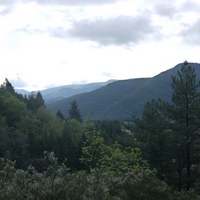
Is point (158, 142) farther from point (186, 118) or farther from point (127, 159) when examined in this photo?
point (127, 159)

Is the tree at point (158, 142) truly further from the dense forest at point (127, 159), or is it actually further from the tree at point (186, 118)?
the tree at point (186, 118)

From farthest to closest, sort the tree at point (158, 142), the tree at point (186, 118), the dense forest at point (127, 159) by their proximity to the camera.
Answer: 1. the tree at point (158, 142)
2. the tree at point (186, 118)
3. the dense forest at point (127, 159)

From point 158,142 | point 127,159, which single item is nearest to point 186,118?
point 158,142

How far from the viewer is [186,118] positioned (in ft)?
79.4

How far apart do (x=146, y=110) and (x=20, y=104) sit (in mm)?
44934

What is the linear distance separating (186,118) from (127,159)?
7646 millimetres

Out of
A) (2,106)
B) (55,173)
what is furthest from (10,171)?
(2,106)

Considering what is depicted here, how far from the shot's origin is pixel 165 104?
24.8 meters

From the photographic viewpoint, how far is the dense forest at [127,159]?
287 inches

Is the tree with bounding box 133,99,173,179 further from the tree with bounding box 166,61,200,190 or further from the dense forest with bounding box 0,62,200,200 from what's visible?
the tree with bounding box 166,61,200,190

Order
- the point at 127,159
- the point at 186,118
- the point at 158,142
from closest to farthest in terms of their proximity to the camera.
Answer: the point at 127,159 → the point at 186,118 → the point at 158,142

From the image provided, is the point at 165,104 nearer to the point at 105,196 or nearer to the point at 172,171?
the point at 172,171

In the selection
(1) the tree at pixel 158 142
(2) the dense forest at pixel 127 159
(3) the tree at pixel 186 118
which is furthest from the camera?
(1) the tree at pixel 158 142

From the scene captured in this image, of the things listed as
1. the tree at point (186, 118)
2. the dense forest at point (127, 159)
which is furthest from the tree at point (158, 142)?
the tree at point (186, 118)
